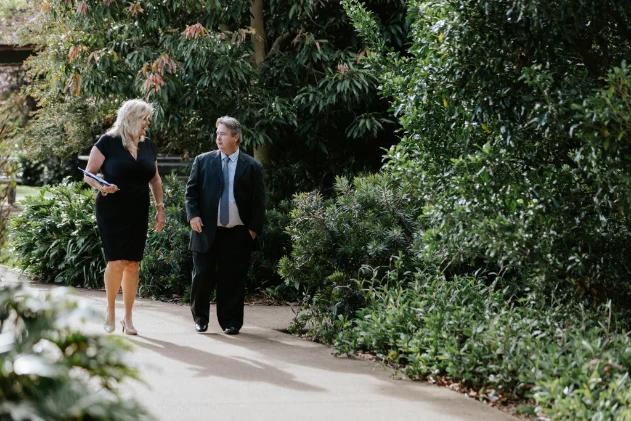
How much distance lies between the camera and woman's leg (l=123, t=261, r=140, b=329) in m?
7.75

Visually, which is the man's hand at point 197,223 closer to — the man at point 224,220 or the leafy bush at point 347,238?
the man at point 224,220

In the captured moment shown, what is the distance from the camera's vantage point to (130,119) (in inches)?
300

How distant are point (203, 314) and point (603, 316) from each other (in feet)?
11.9

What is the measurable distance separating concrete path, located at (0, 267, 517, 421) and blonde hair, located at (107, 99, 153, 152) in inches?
67.5

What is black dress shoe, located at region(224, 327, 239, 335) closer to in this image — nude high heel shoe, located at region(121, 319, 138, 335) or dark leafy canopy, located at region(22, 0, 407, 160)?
nude high heel shoe, located at region(121, 319, 138, 335)

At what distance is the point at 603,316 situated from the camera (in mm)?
5945

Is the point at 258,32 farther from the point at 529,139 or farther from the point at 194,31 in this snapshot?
the point at 529,139

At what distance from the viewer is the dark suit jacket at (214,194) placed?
796 cm

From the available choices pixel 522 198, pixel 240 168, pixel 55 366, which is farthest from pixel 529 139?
pixel 55 366

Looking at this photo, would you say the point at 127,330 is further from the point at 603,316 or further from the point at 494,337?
the point at 603,316

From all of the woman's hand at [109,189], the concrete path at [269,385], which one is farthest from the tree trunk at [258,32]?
the concrete path at [269,385]

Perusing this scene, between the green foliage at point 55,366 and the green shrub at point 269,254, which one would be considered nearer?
the green foliage at point 55,366

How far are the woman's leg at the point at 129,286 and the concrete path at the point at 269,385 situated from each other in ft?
0.72

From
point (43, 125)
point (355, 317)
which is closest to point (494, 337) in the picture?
point (355, 317)
